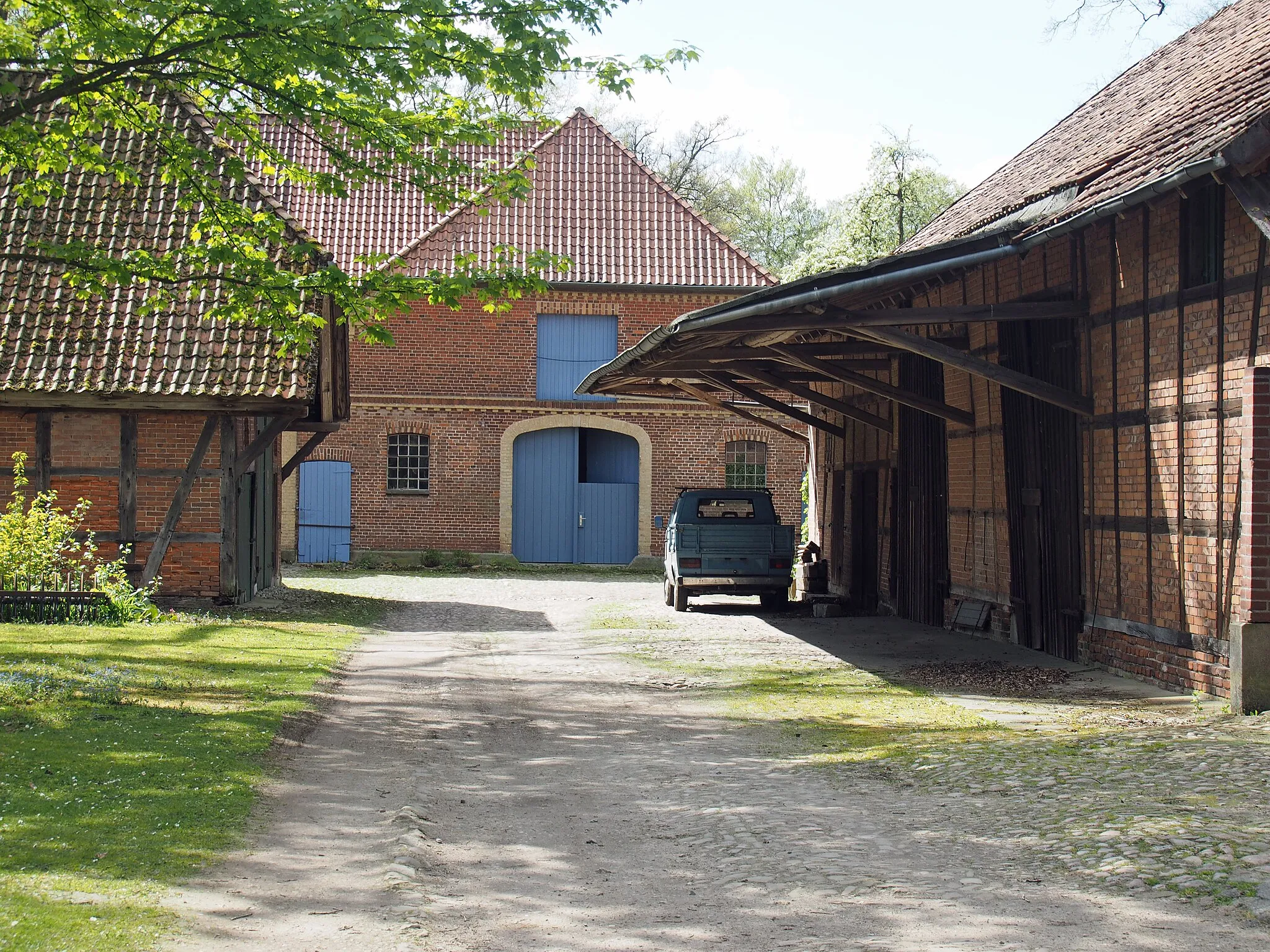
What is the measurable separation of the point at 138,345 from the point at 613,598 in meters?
8.77

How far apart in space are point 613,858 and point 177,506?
38.5 ft

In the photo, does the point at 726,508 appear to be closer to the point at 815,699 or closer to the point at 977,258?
the point at 815,699

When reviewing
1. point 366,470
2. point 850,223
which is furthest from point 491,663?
point 850,223

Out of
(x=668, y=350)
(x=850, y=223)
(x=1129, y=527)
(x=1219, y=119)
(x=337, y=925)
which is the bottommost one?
(x=337, y=925)

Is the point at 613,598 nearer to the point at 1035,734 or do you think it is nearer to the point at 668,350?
the point at 668,350

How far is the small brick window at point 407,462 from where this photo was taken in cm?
2822

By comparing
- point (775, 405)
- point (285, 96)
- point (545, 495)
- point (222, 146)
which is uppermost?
point (222, 146)

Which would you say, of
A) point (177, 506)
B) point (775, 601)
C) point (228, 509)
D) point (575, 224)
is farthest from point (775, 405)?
point (575, 224)

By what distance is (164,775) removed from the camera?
6.93 m

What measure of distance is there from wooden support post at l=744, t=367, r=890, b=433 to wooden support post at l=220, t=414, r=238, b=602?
21.9ft

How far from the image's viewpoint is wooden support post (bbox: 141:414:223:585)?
1583 centimetres

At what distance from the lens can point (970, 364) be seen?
11117mm

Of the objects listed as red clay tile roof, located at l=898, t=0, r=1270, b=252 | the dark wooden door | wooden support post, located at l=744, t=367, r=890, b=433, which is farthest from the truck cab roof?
red clay tile roof, located at l=898, t=0, r=1270, b=252

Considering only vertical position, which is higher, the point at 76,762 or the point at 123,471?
the point at 123,471
